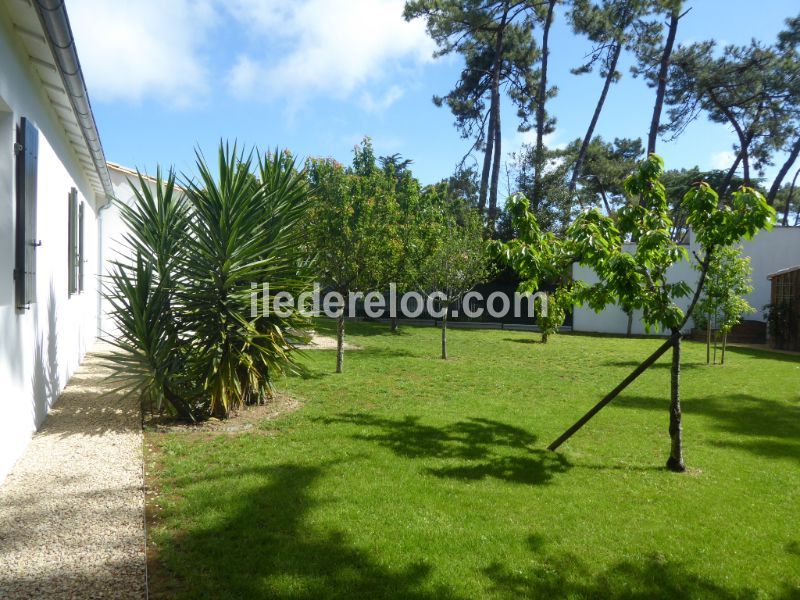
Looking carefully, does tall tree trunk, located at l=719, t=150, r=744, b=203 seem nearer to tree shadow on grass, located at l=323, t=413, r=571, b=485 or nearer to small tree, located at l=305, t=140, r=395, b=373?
small tree, located at l=305, t=140, r=395, b=373

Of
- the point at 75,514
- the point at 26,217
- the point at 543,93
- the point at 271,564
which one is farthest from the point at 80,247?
the point at 543,93

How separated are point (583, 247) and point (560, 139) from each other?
89.1ft

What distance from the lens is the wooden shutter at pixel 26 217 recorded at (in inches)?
196

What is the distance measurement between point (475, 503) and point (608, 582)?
1432 millimetres

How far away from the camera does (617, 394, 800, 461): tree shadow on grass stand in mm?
7348

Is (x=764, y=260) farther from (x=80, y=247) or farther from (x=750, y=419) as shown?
(x=80, y=247)

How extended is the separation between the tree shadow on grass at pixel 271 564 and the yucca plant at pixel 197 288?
9.26ft

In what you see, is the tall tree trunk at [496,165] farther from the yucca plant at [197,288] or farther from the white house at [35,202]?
the white house at [35,202]

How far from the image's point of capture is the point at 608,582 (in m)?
3.67

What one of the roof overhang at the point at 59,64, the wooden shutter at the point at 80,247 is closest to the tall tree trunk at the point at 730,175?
the wooden shutter at the point at 80,247

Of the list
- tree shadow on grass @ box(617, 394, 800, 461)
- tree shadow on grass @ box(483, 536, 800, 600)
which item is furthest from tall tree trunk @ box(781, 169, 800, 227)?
tree shadow on grass @ box(483, 536, 800, 600)

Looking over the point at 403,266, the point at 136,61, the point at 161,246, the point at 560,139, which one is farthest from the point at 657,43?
the point at 161,246

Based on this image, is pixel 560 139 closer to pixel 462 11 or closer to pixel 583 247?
pixel 462 11

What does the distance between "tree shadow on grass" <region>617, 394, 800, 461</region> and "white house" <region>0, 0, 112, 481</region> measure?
26.5ft
